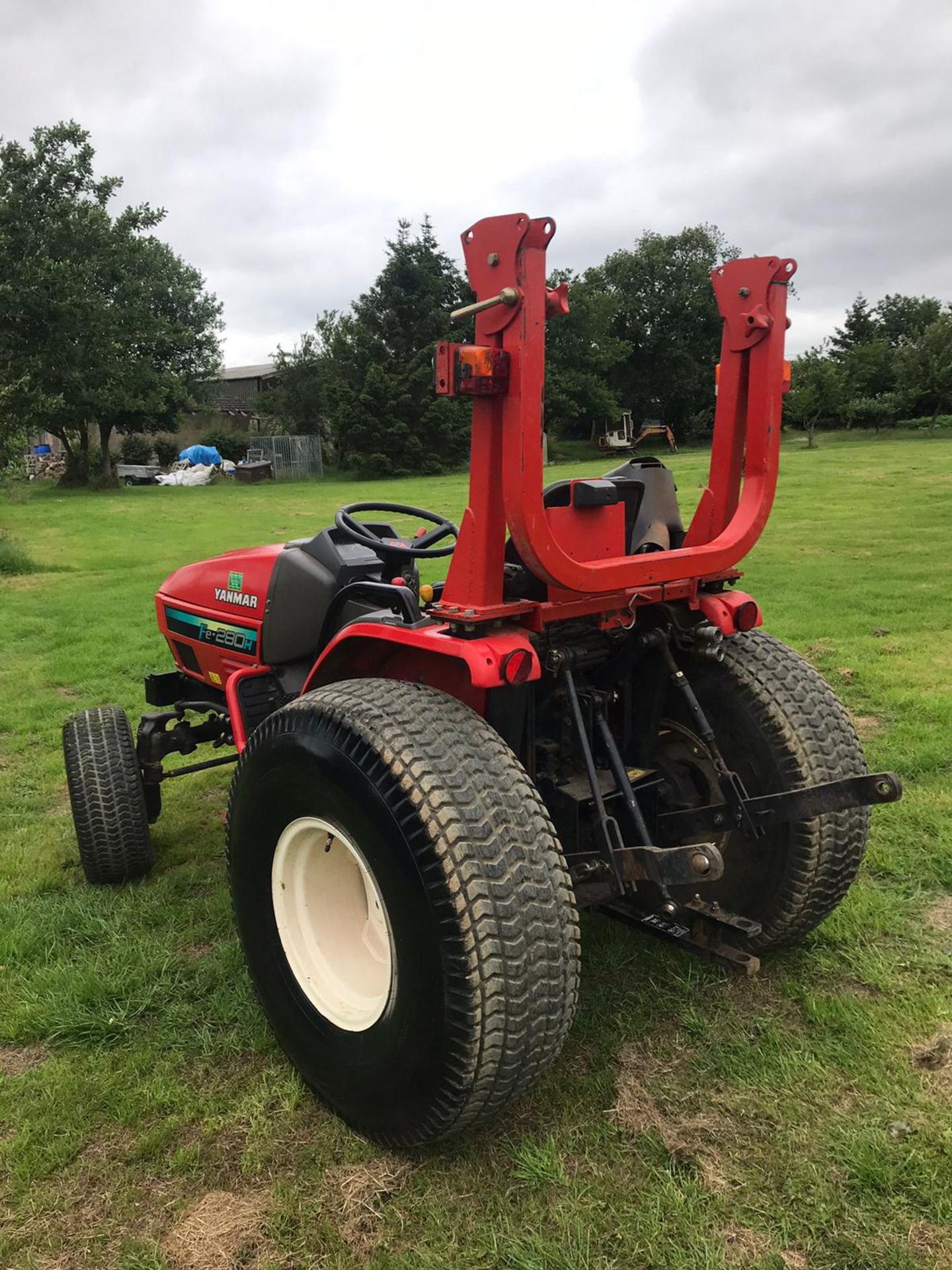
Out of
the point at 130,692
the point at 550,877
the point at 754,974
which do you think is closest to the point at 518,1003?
the point at 550,877

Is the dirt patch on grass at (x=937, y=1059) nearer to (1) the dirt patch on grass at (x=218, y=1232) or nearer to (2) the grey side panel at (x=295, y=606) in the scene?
(1) the dirt patch on grass at (x=218, y=1232)

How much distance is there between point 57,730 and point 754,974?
14.9ft

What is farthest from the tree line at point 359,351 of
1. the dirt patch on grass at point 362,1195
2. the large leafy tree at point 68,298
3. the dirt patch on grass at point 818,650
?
the dirt patch on grass at point 362,1195

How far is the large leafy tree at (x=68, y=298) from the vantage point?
2164 cm

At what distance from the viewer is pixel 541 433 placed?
2029 mm

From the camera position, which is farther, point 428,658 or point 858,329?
point 858,329

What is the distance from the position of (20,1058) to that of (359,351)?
33.1 metres

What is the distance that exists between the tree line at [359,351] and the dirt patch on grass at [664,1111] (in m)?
13.9

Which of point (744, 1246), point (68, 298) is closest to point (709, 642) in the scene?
point (744, 1246)

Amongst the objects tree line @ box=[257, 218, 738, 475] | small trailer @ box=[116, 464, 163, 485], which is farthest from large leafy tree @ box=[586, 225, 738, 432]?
small trailer @ box=[116, 464, 163, 485]

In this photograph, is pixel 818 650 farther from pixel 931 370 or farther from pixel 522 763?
pixel 931 370

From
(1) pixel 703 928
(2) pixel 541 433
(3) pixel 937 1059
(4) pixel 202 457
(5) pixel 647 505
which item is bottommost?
(3) pixel 937 1059

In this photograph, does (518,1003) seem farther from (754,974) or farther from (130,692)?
(130,692)

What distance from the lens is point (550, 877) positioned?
195cm
